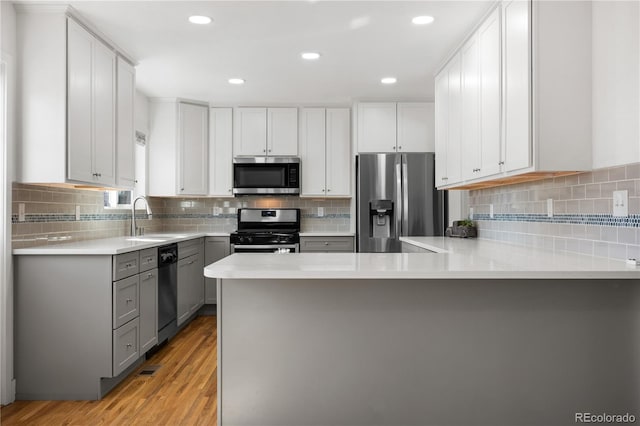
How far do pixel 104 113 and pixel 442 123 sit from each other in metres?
2.61

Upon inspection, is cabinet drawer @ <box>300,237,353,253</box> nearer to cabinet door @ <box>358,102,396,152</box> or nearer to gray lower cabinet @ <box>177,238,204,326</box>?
cabinet door @ <box>358,102,396,152</box>

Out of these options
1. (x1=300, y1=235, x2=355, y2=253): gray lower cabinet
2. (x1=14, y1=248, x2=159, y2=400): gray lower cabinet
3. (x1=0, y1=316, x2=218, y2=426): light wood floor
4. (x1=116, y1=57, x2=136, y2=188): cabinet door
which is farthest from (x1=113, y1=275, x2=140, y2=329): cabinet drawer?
(x1=300, y1=235, x2=355, y2=253): gray lower cabinet

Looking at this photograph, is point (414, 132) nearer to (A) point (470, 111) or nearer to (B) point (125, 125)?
(A) point (470, 111)

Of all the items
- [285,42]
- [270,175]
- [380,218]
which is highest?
[285,42]

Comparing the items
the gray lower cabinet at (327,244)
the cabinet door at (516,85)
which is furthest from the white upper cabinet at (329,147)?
the cabinet door at (516,85)

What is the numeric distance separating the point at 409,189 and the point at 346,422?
10.8ft

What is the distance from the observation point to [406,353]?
207 centimetres

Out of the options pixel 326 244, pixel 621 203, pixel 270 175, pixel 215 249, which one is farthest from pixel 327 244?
pixel 621 203

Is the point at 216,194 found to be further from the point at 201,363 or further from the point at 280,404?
the point at 280,404

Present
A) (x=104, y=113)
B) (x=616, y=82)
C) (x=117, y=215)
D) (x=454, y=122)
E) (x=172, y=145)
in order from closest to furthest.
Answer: (x=616, y=82) < (x=104, y=113) < (x=454, y=122) < (x=117, y=215) < (x=172, y=145)

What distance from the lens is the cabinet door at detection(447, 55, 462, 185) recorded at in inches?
137

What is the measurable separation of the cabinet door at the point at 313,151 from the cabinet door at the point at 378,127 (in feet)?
1.71

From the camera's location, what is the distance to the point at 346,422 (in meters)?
2.07

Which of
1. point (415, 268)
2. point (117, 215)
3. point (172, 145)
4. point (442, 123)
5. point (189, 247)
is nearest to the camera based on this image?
point (415, 268)
